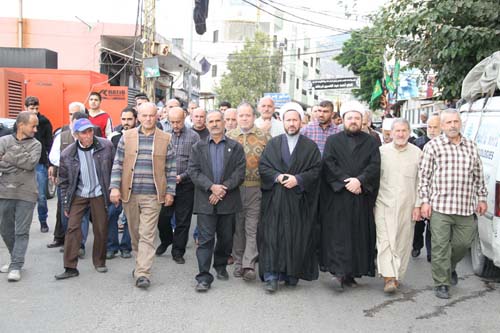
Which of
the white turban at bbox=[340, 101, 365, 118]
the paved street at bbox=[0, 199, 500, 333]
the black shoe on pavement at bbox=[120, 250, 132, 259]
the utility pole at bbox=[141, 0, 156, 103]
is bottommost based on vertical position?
the black shoe on pavement at bbox=[120, 250, 132, 259]

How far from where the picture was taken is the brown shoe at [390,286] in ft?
19.5

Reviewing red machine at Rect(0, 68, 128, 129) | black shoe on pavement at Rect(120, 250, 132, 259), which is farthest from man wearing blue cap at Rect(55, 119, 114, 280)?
red machine at Rect(0, 68, 128, 129)

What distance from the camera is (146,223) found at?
6098mm

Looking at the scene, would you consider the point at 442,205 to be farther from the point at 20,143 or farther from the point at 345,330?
the point at 20,143

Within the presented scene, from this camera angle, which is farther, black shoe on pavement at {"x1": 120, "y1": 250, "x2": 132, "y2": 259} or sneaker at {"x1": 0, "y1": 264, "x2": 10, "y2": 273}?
black shoe on pavement at {"x1": 120, "y1": 250, "x2": 132, "y2": 259}

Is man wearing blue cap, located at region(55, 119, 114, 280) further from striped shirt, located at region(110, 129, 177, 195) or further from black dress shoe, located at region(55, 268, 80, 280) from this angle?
striped shirt, located at region(110, 129, 177, 195)

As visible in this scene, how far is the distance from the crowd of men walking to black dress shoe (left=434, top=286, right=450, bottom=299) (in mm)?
11

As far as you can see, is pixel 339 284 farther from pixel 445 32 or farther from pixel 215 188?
pixel 445 32

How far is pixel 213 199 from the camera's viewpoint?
19.8ft

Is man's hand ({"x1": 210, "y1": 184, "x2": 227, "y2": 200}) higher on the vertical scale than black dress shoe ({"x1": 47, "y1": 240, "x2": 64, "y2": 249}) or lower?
higher

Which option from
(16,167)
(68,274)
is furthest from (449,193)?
(16,167)

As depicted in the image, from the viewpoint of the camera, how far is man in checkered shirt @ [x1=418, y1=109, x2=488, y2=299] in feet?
19.0

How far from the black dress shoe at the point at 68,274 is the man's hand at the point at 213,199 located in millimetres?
1693

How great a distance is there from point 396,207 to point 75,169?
3.44 metres
